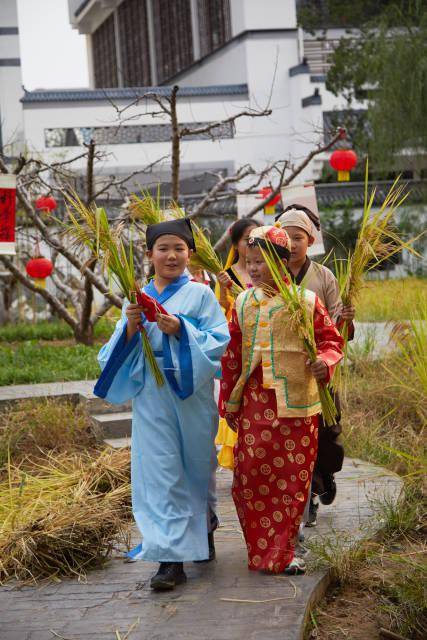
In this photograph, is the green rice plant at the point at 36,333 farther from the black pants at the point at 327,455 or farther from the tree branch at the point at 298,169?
the black pants at the point at 327,455

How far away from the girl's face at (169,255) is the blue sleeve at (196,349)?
0.17m

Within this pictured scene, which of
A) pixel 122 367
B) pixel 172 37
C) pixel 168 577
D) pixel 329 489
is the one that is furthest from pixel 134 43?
pixel 168 577

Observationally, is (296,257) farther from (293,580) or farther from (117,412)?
(117,412)

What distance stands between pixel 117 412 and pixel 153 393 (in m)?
3.25

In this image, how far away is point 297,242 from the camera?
4.95 m

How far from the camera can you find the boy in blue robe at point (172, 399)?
4145mm

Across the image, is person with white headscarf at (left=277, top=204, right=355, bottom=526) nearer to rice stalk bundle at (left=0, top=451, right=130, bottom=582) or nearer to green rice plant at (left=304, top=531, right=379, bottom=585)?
green rice plant at (left=304, top=531, right=379, bottom=585)

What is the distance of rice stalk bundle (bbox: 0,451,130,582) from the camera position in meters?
4.34

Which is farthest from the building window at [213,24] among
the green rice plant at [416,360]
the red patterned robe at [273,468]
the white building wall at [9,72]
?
the red patterned robe at [273,468]

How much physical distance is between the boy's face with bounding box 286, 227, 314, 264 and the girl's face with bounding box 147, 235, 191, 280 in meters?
0.76

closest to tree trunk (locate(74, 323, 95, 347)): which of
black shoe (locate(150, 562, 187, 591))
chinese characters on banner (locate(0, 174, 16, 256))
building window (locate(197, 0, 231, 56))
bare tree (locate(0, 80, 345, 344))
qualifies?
bare tree (locate(0, 80, 345, 344))

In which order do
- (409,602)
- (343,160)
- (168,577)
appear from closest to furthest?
(409,602)
(168,577)
(343,160)

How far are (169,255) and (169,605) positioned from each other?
1442mm

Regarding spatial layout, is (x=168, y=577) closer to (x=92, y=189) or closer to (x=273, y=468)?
(x=273, y=468)
